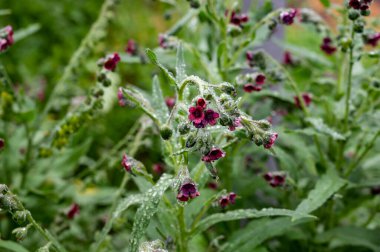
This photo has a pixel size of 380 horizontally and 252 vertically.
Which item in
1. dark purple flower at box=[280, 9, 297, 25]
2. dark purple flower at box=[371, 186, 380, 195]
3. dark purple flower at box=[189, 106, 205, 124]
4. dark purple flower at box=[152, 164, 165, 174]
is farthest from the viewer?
dark purple flower at box=[152, 164, 165, 174]

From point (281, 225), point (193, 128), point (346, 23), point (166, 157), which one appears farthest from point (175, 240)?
point (346, 23)

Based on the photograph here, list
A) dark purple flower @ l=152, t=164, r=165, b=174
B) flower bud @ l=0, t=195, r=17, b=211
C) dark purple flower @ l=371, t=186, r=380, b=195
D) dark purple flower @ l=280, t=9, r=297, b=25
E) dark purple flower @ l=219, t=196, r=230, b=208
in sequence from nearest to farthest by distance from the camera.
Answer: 1. flower bud @ l=0, t=195, r=17, b=211
2. dark purple flower @ l=219, t=196, r=230, b=208
3. dark purple flower @ l=280, t=9, r=297, b=25
4. dark purple flower @ l=371, t=186, r=380, b=195
5. dark purple flower @ l=152, t=164, r=165, b=174

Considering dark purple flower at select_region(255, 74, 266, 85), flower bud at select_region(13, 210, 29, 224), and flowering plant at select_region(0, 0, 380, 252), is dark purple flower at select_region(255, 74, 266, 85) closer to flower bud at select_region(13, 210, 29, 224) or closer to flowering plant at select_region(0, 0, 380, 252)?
flowering plant at select_region(0, 0, 380, 252)

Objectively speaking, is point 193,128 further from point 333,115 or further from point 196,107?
point 333,115

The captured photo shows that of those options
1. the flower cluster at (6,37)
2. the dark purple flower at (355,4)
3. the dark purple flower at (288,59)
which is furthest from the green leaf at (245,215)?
the dark purple flower at (288,59)

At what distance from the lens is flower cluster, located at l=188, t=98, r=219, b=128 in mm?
1146

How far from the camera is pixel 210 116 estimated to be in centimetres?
115

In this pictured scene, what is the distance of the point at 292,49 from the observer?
236 centimetres

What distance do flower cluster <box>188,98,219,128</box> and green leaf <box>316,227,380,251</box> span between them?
2.79 feet

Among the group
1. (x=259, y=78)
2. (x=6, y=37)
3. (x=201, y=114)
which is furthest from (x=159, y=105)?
(x=6, y=37)

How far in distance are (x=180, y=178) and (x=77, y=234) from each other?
48.6 inches

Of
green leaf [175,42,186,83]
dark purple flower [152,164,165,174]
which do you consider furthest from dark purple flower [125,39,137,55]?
green leaf [175,42,186,83]

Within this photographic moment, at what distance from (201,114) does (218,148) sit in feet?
0.35

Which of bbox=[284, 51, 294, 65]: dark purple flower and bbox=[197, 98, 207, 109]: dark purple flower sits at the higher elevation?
bbox=[197, 98, 207, 109]: dark purple flower
